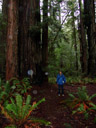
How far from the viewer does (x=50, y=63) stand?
8250 millimetres

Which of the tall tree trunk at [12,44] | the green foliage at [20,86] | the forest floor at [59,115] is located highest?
the tall tree trunk at [12,44]

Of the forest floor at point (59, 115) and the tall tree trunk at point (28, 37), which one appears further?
the tall tree trunk at point (28, 37)

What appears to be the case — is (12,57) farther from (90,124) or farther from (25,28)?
(90,124)

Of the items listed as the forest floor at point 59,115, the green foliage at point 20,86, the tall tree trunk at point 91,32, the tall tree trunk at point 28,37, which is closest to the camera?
the forest floor at point 59,115

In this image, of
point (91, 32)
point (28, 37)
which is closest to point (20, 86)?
point (28, 37)

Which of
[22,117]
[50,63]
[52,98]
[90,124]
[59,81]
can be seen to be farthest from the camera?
[50,63]

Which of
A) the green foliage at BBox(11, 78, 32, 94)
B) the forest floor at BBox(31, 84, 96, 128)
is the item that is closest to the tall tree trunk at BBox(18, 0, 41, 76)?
the green foliage at BBox(11, 78, 32, 94)

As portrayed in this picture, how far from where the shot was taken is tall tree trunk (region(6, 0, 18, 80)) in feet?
21.5

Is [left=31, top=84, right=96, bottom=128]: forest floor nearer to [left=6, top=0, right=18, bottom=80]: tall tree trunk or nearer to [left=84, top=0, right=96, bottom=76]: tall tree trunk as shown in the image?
[left=6, top=0, right=18, bottom=80]: tall tree trunk

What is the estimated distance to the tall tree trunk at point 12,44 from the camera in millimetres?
6539

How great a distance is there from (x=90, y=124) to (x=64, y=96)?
2563mm

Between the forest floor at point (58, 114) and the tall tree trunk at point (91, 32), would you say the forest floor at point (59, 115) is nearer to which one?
the forest floor at point (58, 114)

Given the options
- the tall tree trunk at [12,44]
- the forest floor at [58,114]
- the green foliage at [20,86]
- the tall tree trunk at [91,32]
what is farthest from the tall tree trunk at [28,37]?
the tall tree trunk at [91,32]

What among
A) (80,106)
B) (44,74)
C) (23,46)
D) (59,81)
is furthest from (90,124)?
(23,46)
